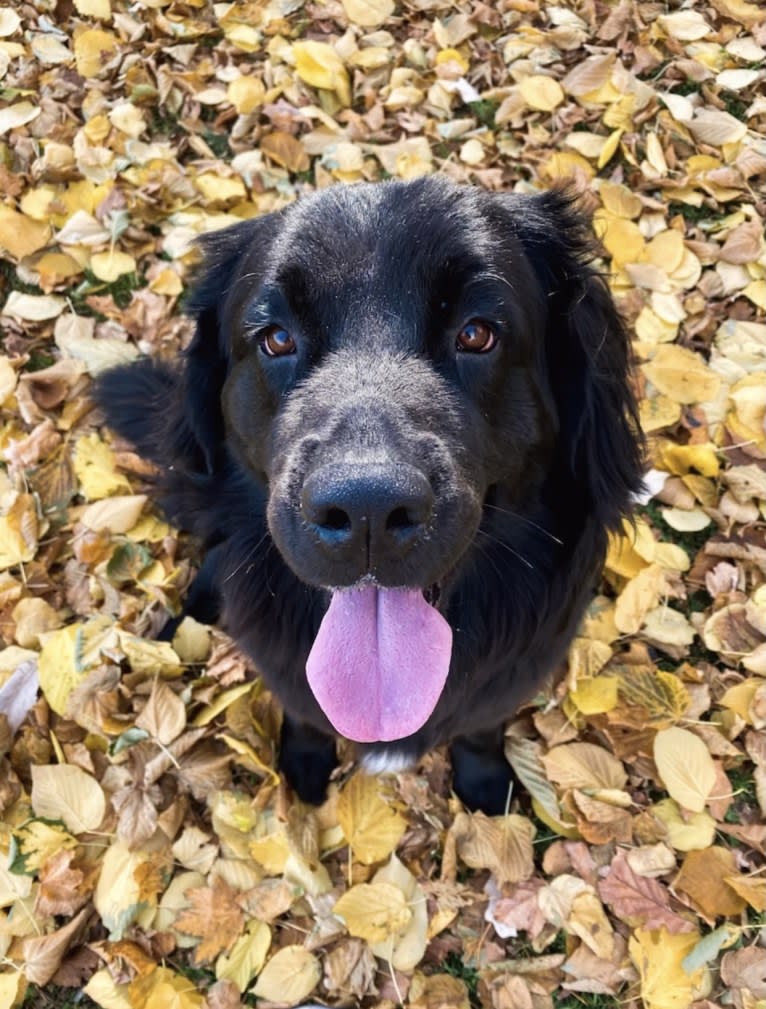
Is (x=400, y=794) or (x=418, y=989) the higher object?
(x=400, y=794)

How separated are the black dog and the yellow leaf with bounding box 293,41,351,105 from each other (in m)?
1.92

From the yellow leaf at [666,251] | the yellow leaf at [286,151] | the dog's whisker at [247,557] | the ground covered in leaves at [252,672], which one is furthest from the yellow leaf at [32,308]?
the yellow leaf at [666,251]

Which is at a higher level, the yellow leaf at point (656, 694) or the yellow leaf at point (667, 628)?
the yellow leaf at point (667, 628)

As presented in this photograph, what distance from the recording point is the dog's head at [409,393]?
1425 millimetres

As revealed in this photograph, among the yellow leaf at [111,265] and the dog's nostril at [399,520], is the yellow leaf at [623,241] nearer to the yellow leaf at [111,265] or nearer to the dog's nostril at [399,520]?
the yellow leaf at [111,265]

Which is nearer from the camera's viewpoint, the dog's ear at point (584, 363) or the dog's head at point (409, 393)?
the dog's head at point (409, 393)

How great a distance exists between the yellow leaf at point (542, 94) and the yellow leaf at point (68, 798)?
321 cm

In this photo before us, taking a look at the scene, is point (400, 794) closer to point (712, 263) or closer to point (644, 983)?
point (644, 983)

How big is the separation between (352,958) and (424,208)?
1910mm

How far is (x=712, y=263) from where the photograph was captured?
319cm

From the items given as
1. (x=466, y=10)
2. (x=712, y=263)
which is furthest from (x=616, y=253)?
(x=466, y=10)

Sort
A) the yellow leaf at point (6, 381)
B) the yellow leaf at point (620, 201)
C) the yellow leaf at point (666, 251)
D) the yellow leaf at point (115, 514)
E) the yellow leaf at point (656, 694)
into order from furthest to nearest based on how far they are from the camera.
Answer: the yellow leaf at point (620, 201) → the yellow leaf at point (666, 251) → the yellow leaf at point (6, 381) → the yellow leaf at point (115, 514) → the yellow leaf at point (656, 694)

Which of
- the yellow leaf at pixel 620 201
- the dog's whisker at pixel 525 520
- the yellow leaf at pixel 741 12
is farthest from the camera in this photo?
the yellow leaf at pixel 741 12

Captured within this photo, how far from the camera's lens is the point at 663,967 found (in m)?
2.09
